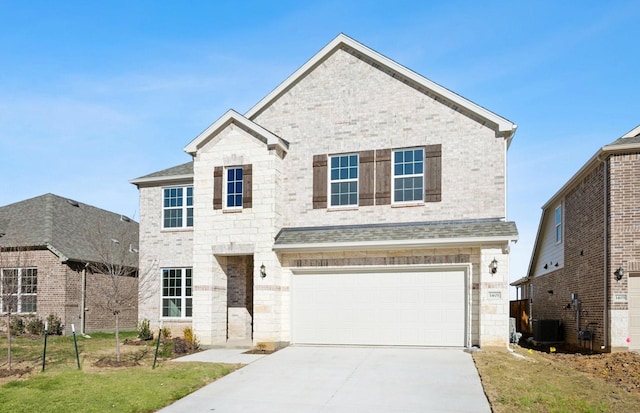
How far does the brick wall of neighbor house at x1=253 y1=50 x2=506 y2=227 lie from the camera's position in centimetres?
1630

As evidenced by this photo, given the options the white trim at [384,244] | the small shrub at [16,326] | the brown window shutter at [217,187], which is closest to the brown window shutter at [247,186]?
the brown window shutter at [217,187]

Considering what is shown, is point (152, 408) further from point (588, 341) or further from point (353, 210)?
point (588, 341)

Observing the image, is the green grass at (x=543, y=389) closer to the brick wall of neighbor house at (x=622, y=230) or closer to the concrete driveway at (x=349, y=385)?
the concrete driveway at (x=349, y=385)

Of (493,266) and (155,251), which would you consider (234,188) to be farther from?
(493,266)

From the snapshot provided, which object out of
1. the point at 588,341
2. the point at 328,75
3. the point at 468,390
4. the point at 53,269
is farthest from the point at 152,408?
the point at 53,269

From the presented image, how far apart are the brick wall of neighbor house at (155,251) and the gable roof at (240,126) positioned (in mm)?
3076

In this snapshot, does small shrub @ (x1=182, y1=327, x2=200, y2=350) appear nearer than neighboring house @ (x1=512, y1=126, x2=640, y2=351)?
No

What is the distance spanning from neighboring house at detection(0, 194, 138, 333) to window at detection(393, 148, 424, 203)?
1170 cm

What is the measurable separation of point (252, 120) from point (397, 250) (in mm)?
7040

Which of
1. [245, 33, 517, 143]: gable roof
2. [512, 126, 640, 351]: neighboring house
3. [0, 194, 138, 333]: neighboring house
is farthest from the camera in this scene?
[0, 194, 138, 333]: neighboring house

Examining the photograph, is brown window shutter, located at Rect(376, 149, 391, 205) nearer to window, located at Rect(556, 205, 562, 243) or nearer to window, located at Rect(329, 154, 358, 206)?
window, located at Rect(329, 154, 358, 206)

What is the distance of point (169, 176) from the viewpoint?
2070cm

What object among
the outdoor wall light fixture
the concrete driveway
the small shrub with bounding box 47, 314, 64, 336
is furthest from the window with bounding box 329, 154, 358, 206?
the small shrub with bounding box 47, 314, 64, 336

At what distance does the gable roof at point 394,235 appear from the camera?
603 inches
